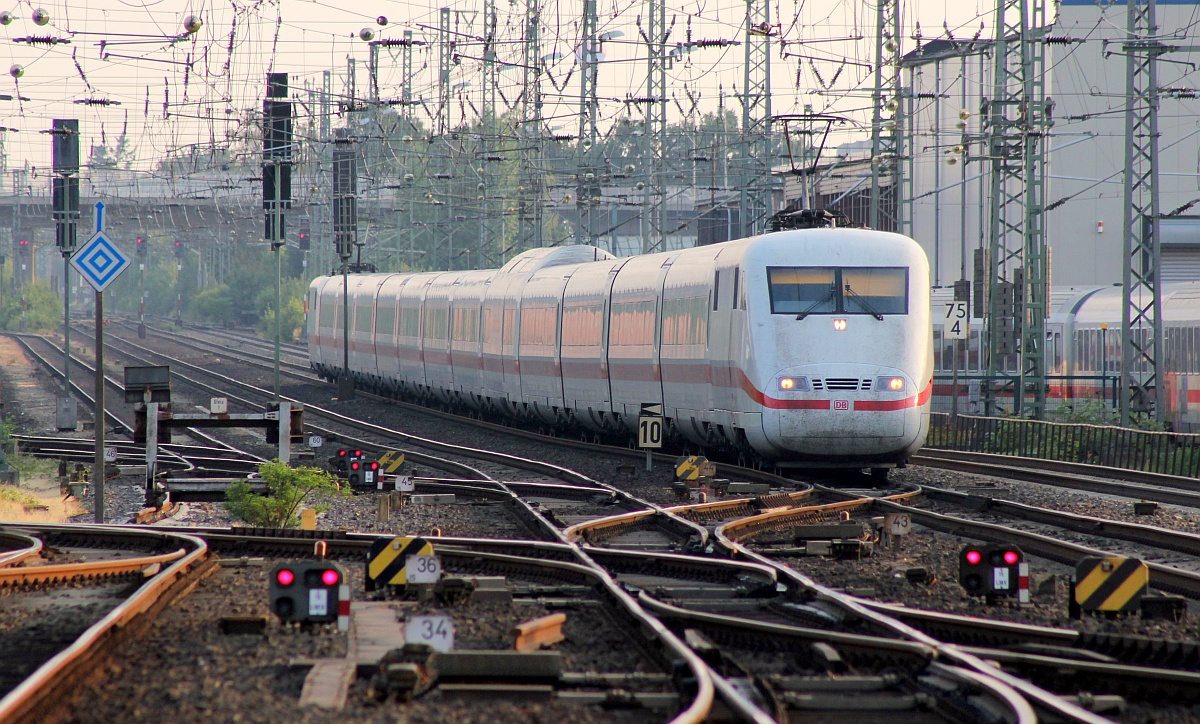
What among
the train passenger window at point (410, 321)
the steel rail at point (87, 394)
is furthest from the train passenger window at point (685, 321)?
the train passenger window at point (410, 321)

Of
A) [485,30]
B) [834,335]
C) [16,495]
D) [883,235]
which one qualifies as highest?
→ [485,30]

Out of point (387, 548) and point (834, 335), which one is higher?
point (834, 335)

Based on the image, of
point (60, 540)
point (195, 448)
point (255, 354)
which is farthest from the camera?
point (255, 354)

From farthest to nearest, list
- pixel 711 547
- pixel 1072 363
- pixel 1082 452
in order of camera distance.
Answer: pixel 1072 363
pixel 1082 452
pixel 711 547

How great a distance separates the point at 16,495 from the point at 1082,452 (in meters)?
16.4

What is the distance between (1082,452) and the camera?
81.9ft

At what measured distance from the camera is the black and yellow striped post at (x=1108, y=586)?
9.23m

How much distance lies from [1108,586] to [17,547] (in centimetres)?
923

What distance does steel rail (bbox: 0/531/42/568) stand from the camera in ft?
39.0

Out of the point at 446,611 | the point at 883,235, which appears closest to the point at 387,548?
the point at 446,611

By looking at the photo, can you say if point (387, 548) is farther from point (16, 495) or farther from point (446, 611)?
point (16, 495)

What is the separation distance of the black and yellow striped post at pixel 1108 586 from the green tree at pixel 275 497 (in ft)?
32.4

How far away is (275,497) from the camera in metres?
17.0

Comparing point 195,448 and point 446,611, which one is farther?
point 195,448
